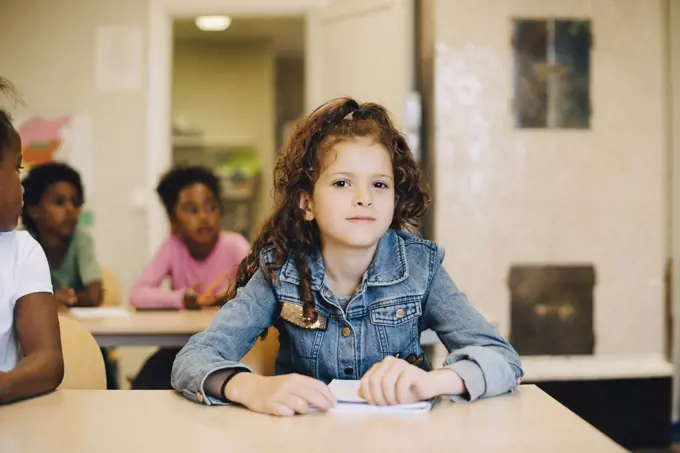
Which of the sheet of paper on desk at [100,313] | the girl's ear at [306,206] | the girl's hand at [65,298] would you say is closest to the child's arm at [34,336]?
the girl's ear at [306,206]

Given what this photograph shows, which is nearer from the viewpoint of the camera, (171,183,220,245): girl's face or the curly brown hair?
the curly brown hair

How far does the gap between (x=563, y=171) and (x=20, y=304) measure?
9.69ft

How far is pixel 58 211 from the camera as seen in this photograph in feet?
10.3

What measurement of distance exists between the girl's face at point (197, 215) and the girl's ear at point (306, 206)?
182cm

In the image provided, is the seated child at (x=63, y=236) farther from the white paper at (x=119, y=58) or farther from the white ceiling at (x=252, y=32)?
the white ceiling at (x=252, y=32)

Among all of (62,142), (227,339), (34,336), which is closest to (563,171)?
(227,339)

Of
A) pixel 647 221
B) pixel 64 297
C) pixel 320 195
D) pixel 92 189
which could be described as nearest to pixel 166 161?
pixel 92 189

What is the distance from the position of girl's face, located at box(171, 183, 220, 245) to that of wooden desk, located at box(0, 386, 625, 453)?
214 centimetres

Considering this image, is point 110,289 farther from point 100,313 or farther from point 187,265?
point 100,313

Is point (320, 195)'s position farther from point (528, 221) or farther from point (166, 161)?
point (166, 161)

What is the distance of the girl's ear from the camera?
154cm

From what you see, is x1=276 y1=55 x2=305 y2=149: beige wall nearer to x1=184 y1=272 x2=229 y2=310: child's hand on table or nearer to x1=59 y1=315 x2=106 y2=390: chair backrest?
x1=184 y1=272 x2=229 y2=310: child's hand on table

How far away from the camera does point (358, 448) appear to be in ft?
3.05

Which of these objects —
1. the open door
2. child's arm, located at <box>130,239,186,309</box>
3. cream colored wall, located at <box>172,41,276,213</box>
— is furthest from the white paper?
cream colored wall, located at <box>172,41,276,213</box>
